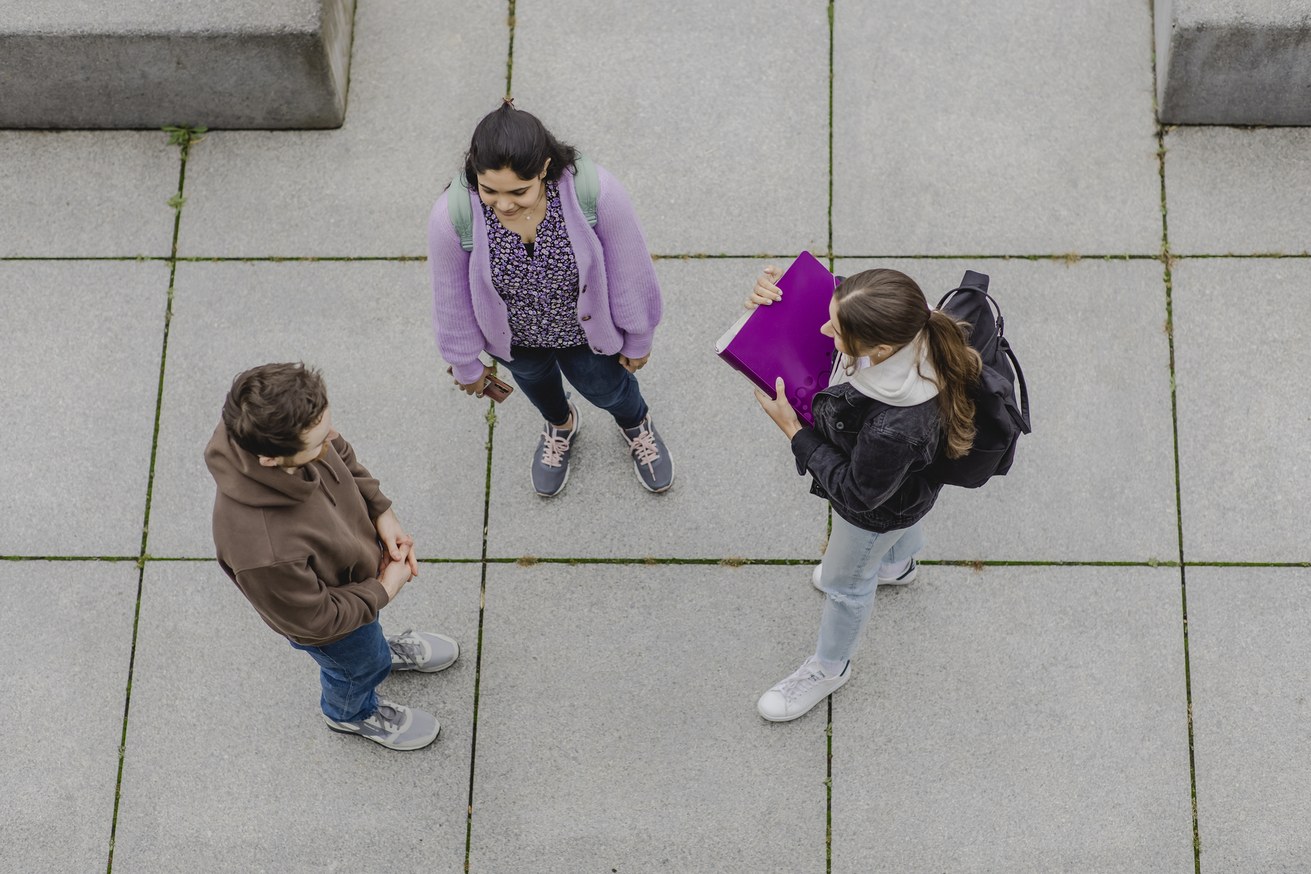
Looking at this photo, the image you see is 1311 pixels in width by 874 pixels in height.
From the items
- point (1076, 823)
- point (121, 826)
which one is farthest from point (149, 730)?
point (1076, 823)

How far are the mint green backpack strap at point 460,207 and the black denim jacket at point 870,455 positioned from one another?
1087 millimetres

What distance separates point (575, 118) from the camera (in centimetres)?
529

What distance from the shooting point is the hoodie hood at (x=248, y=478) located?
3057 mm

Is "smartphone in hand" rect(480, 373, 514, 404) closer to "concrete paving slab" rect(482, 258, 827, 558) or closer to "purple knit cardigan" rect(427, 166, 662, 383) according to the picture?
"purple knit cardigan" rect(427, 166, 662, 383)

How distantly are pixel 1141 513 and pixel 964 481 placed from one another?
1608 mm

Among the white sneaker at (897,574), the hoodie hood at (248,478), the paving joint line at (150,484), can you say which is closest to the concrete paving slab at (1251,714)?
the white sneaker at (897,574)

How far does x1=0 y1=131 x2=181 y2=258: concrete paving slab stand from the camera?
5.16 metres

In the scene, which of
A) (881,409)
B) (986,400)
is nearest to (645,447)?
(881,409)

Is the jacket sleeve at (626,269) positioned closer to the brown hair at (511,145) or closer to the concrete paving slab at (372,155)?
the brown hair at (511,145)

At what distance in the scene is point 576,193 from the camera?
3.47 m

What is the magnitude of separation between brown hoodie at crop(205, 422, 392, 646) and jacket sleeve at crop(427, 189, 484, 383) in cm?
48

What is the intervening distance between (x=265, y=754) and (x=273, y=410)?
2004 mm

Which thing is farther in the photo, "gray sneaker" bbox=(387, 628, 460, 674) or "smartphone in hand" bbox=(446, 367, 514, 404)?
"gray sneaker" bbox=(387, 628, 460, 674)

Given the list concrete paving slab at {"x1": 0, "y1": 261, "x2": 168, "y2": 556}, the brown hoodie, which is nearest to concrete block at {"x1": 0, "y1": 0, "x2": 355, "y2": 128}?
concrete paving slab at {"x1": 0, "y1": 261, "x2": 168, "y2": 556}
